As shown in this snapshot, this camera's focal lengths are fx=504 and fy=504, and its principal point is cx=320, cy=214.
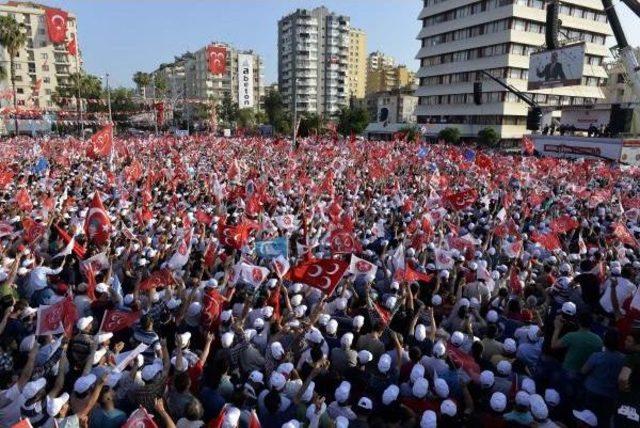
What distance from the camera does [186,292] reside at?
636cm

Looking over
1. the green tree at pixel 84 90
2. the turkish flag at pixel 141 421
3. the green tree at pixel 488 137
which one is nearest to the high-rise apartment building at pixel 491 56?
the green tree at pixel 488 137

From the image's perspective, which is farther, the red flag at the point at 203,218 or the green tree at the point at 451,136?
the green tree at the point at 451,136

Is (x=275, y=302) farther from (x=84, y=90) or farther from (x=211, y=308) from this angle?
(x=84, y=90)

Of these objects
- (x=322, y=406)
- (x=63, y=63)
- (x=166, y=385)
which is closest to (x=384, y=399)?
(x=322, y=406)

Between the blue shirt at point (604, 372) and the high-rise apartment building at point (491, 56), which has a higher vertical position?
the high-rise apartment building at point (491, 56)

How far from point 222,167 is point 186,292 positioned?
15.1m

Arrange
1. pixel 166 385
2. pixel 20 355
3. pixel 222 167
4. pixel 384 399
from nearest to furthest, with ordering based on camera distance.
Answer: pixel 384 399 < pixel 166 385 < pixel 20 355 < pixel 222 167

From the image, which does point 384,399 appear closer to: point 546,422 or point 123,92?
point 546,422

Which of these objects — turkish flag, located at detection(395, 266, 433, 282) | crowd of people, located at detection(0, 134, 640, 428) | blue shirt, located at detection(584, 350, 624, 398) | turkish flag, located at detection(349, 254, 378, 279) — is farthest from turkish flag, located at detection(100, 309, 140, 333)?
blue shirt, located at detection(584, 350, 624, 398)

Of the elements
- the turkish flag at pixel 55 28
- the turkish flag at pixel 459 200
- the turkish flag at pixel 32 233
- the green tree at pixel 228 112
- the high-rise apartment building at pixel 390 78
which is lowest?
the turkish flag at pixel 32 233

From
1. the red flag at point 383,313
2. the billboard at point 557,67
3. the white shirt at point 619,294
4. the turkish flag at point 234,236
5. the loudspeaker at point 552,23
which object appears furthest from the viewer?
the billboard at point 557,67

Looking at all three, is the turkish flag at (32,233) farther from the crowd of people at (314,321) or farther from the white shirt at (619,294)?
the white shirt at (619,294)

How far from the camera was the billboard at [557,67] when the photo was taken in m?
31.9

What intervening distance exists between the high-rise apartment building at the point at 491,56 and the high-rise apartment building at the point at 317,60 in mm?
50761
